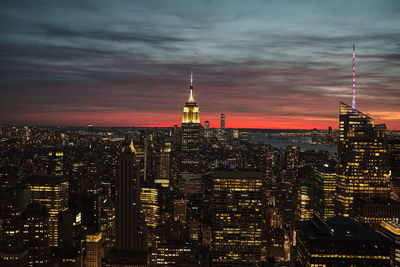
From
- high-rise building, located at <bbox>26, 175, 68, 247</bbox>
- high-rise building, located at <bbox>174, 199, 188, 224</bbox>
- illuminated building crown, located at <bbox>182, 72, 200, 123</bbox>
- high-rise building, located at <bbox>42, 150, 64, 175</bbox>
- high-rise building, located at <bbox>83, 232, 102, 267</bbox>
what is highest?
illuminated building crown, located at <bbox>182, 72, 200, 123</bbox>

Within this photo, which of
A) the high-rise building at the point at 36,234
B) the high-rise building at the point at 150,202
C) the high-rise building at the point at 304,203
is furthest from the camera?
the high-rise building at the point at 150,202

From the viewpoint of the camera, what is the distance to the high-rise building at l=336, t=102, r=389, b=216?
8275 centimetres

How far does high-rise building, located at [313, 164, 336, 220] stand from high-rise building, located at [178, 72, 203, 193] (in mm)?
53212

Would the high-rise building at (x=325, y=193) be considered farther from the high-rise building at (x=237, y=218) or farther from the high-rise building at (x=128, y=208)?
the high-rise building at (x=128, y=208)

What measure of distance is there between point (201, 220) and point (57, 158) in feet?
142

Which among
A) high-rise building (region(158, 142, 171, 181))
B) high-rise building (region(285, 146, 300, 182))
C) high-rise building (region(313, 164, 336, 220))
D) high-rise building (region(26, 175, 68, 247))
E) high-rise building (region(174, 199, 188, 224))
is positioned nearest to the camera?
high-rise building (region(313, 164, 336, 220))

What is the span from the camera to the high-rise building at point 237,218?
7012cm

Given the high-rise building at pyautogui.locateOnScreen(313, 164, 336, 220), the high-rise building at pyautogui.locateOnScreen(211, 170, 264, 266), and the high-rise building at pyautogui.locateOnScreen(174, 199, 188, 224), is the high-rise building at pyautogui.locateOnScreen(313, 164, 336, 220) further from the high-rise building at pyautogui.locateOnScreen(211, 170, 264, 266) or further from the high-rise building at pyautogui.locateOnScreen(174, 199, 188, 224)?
the high-rise building at pyautogui.locateOnScreen(174, 199, 188, 224)

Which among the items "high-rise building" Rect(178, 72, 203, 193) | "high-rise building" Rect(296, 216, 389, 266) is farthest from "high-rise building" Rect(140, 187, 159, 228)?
"high-rise building" Rect(296, 216, 389, 266)

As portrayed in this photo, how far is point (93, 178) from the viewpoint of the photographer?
Answer: 102m

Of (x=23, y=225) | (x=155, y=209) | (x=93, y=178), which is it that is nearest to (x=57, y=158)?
(x=93, y=178)

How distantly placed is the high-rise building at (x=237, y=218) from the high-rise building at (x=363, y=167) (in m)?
20.3

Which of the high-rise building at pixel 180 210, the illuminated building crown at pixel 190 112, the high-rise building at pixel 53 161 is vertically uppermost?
the illuminated building crown at pixel 190 112

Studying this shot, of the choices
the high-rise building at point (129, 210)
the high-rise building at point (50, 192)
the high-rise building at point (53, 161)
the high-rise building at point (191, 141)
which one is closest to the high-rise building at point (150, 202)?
the high-rise building at point (129, 210)
